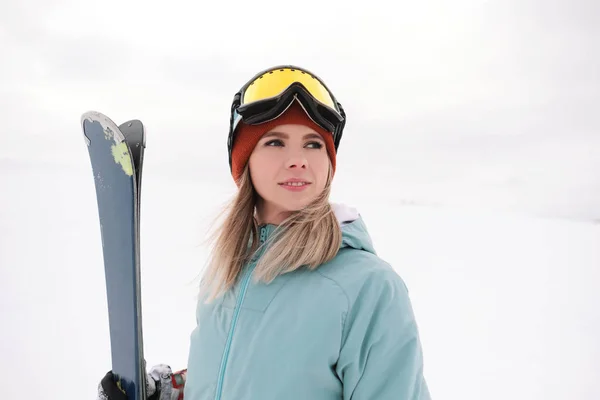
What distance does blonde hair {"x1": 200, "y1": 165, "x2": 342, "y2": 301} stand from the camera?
1155 mm

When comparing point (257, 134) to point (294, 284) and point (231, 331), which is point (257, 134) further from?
point (231, 331)

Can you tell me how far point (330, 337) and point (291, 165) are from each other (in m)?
0.47

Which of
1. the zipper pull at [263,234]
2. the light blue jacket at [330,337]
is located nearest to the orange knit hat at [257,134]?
the zipper pull at [263,234]

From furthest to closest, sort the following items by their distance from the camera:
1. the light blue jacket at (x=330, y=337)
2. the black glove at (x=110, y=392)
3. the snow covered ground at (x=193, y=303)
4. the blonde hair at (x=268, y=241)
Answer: the snow covered ground at (x=193, y=303)
the black glove at (x=110, y=392)
the blonde hair at (x=268, y=241)
the light blue jacket at (x=330, y=337)

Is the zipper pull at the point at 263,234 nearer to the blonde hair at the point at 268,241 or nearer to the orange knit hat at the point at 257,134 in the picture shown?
the blonde hair at the point at 268,241

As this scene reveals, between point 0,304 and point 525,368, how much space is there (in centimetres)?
604

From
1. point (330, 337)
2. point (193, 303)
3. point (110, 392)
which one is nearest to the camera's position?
point (330, 337)

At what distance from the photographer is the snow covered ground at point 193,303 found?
14.0 feet

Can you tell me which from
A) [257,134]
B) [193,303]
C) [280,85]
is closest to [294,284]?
[257,134]

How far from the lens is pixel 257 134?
1.27 metres

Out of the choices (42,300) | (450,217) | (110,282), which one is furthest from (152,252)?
(450,217)

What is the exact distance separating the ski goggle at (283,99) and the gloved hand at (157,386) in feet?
3.00

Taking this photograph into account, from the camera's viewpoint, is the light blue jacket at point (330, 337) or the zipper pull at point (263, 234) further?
the zipper pull at point (263, 234)

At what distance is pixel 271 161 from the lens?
1246mm
